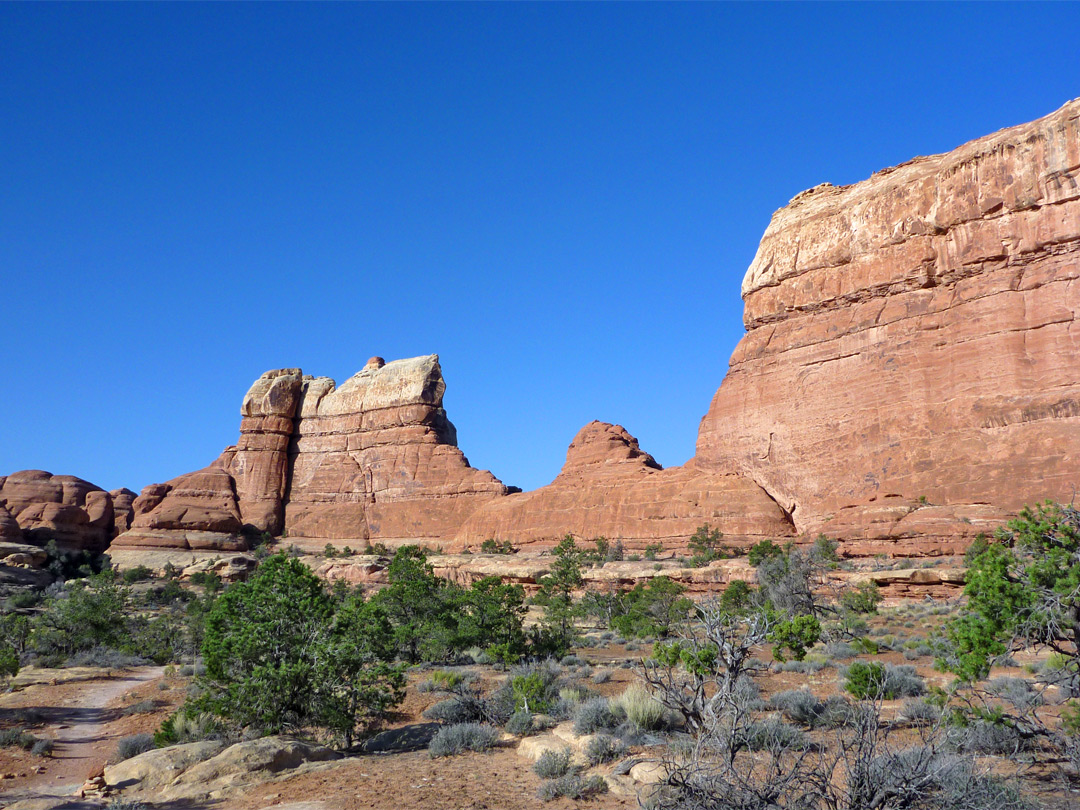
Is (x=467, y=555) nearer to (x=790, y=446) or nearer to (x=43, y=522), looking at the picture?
(x=790, y=446)

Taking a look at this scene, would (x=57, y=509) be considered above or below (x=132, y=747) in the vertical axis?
above

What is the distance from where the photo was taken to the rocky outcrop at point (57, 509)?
202 feet

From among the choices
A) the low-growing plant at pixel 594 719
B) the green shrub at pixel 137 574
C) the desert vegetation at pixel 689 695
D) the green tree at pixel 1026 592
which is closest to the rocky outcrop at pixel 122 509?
the green shrub at pixel 137 574

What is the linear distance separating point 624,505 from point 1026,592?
41602 mm

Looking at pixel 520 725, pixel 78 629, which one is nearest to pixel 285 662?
pixel 520 725

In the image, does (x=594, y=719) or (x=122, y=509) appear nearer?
(x=594, y=719)

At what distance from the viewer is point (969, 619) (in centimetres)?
871

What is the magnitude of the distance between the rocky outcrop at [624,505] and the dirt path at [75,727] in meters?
31.4

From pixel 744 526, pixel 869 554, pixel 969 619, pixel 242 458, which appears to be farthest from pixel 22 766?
pixel 242 458

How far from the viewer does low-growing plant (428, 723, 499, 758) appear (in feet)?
33.2

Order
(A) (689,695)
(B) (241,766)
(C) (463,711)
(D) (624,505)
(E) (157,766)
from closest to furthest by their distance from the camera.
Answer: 1. (B) (241,766)
2. (E) (157,766)
3. (A) (689,695)
4. (C) (463,711)
5. (D) (624,505)

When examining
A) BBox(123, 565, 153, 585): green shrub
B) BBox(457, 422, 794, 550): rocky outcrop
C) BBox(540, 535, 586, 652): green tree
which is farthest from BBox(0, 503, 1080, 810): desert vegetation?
BBox(123, 565, 153, 585): green shrub

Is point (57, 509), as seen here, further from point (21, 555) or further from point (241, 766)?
point (241, 766)

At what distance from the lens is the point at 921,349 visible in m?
39.1
